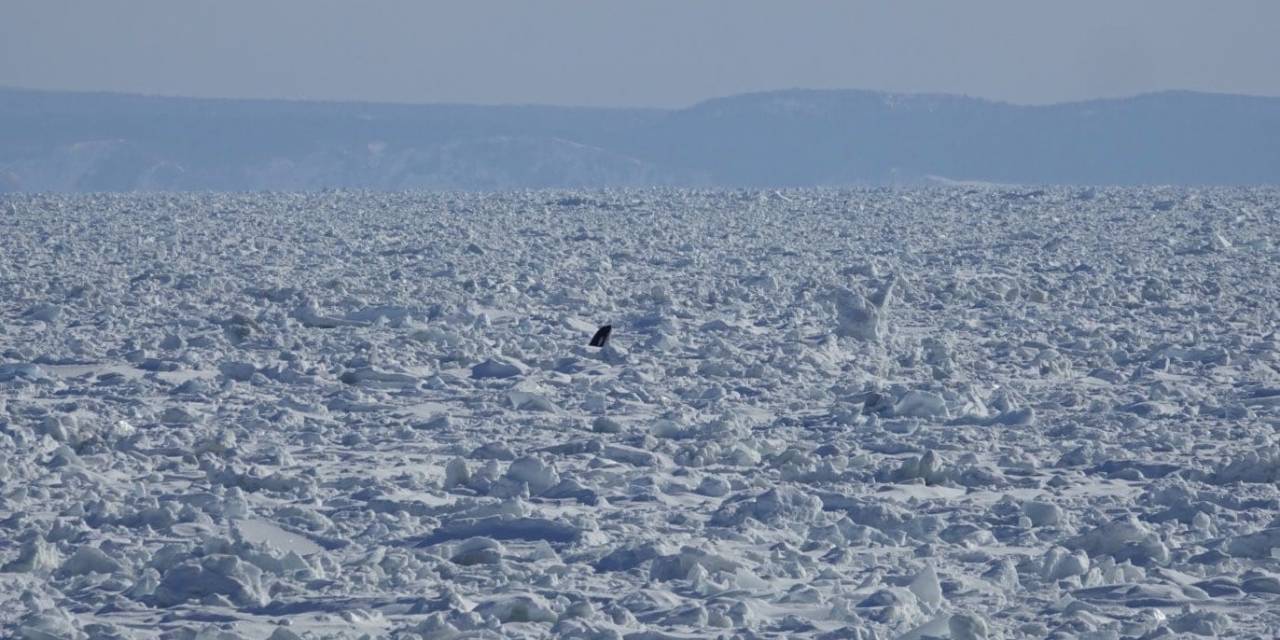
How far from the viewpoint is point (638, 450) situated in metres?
6.74

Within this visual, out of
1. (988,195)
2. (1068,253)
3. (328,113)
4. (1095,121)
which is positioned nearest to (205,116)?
(328,113)

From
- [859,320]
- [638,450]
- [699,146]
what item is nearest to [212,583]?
[638,450]

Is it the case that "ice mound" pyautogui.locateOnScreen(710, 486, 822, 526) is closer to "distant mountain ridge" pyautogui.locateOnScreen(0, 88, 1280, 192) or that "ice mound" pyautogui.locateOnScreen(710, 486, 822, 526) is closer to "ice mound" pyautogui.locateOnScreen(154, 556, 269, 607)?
"ice mound" pyautogui.locateOnScreen(154, 556, 269, 607)

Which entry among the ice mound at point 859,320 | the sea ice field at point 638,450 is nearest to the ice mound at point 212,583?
the sea ice field at point 638,450

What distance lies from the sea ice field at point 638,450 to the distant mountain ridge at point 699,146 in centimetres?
5157

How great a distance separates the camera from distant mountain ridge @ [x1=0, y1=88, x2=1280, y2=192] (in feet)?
226

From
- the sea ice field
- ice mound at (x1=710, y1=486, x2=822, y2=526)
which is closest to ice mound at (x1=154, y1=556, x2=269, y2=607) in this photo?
the sea ice field

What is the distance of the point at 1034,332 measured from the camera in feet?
34.2

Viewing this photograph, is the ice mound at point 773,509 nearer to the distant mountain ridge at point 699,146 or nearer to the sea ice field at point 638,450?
the sea ice field at point 638,450

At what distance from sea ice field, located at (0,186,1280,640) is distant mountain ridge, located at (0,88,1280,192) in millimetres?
51567

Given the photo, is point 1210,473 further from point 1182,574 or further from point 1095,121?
point 1095,121

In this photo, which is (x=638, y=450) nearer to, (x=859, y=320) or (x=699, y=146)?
(x=859, y=320)

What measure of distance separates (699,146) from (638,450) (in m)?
75.2

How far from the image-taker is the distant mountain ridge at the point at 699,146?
226 feet
